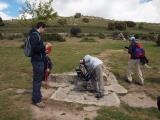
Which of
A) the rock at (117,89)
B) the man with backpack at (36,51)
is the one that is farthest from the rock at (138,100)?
the man with backpack at (36,51)

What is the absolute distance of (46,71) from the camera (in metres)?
12.0

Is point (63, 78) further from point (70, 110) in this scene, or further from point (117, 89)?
point (70, 110)

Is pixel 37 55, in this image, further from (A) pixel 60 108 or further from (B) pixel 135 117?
(B) pixel 135 117

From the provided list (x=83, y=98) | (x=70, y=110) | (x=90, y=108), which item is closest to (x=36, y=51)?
(x=70, y=110)

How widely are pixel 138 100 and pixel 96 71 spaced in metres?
1.88

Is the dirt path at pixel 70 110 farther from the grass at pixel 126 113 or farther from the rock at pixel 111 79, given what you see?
the rock at pixel 111 79

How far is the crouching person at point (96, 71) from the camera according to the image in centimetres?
1107

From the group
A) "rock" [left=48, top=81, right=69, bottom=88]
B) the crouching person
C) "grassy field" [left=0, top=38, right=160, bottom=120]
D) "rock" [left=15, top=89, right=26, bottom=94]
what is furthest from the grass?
"rock" [left=15, top=89, right=26, bottom=94]

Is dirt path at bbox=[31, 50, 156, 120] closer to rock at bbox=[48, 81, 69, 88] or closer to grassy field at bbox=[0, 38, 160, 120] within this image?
grassy field at bbox=[0, 38, 160, 120]

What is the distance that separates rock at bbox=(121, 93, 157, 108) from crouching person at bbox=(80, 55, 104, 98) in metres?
0.91

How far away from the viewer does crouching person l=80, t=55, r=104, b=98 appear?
36.3 feet

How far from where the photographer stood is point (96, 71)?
36.3 ft

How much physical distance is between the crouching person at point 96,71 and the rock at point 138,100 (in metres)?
0.91

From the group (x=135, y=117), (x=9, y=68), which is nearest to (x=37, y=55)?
(x=135, y=117)
